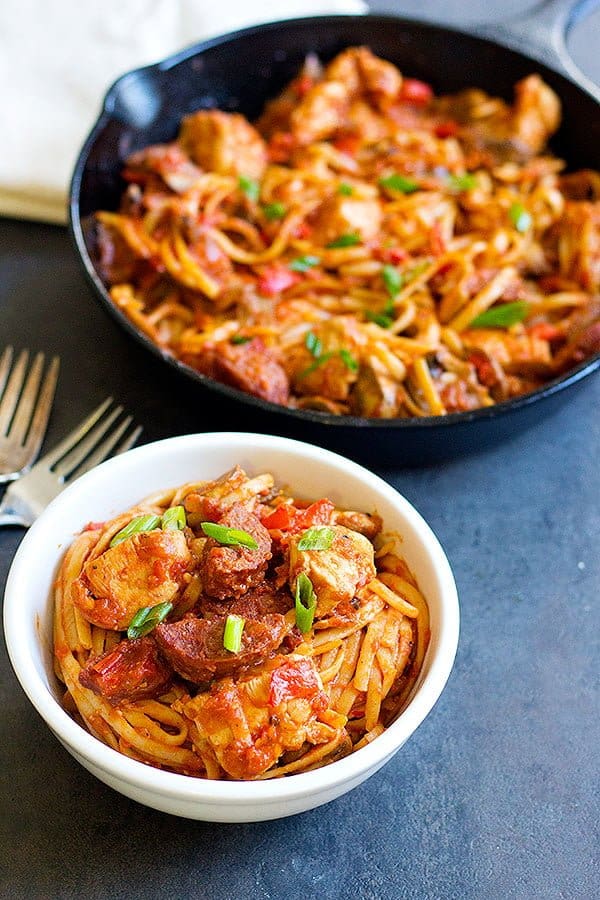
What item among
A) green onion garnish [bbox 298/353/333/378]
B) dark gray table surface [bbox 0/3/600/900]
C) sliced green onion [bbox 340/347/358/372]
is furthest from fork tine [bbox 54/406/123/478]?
sliced green onion [bbox 340/347/358/372]

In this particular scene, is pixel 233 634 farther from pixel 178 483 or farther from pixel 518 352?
pixel 518 352

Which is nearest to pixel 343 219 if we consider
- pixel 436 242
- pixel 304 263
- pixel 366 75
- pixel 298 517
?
pixel 304 263

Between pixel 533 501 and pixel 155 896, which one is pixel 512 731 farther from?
pixel 155 896

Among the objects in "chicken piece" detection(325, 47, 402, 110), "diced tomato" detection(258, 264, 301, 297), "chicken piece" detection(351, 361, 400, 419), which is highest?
"chicken piece" detection(325, 47, 402, 110)

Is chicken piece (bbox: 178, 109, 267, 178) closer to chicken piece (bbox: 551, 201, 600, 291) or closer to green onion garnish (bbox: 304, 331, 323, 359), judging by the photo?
green onion garnish (bbox: 304, 331, 323, 359)

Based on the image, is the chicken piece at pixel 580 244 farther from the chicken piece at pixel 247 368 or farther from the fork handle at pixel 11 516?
the fork handle at pixel 11 516

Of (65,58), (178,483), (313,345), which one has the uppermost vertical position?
(65,58)
